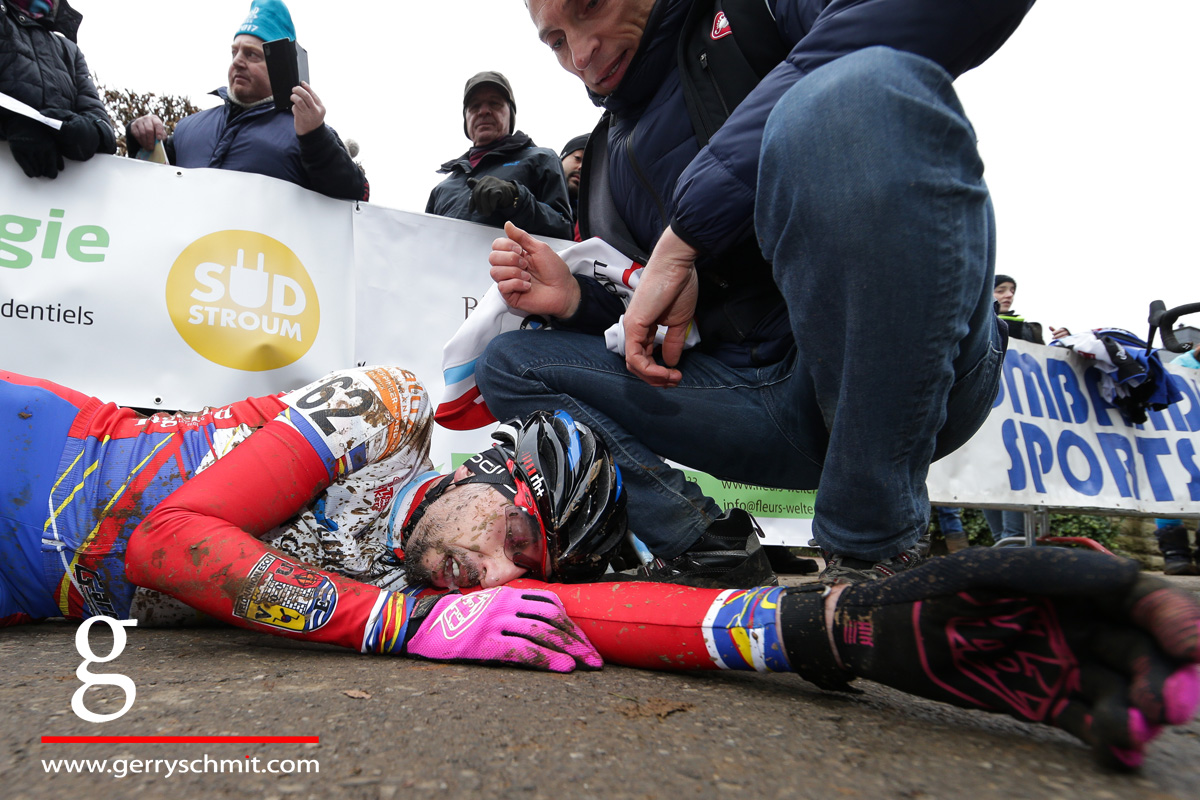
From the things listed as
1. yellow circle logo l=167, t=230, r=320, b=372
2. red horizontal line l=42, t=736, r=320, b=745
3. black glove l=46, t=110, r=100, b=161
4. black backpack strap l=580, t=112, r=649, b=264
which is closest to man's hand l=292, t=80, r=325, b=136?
yellow circle logo l=167, t=230, r=320, b=372

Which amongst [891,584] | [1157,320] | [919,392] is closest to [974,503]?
[1157,320]

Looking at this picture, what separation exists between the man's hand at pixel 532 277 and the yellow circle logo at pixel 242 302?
170 centimetres

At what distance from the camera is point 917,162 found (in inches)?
49.8

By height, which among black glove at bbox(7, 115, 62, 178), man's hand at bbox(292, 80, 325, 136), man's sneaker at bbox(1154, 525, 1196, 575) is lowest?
man's sneaker at bbox(1154, 525, 1196, 575)

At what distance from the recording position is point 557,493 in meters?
Result: 1.70

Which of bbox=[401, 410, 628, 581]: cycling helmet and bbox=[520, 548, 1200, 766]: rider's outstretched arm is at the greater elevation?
bbox=[401, 410, 628, 581]: cycling helmet

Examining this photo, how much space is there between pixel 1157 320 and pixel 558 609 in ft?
21.4

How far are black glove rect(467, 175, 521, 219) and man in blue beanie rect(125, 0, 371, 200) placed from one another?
0.65 metres

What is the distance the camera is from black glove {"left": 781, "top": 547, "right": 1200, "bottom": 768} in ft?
2.44

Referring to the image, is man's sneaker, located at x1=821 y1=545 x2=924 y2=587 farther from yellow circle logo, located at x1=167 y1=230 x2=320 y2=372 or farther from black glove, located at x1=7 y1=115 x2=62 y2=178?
black glove, located at x1=7 y1=115 x2=62 y2=178

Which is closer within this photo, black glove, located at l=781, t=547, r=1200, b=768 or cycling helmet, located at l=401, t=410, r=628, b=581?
black glove, located at l=781, t=547, r=1200, b=768

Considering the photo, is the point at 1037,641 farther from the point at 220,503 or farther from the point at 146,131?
the point at 146,131

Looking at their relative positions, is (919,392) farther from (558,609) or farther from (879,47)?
(558,609)

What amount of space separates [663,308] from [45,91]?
10.4 feet
